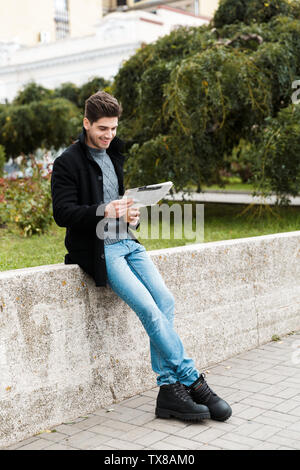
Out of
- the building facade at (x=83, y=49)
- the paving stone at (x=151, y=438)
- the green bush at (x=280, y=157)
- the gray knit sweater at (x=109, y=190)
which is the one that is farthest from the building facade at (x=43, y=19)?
the paving stone at (x=151, y=438)

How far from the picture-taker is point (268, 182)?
32.0 ft

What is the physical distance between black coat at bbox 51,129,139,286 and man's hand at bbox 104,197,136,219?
2.3 inches

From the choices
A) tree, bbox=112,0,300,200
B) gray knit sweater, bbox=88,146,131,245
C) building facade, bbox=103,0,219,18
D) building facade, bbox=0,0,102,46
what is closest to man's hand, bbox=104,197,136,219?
gray knit sweater, bbox=88,146,131,245

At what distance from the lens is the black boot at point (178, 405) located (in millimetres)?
3896

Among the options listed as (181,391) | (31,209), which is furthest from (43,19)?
(181,391)

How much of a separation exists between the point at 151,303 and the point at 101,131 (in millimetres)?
1073

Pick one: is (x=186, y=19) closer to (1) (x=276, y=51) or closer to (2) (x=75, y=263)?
(1) (x=276, y=51)

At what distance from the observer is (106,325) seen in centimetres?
430

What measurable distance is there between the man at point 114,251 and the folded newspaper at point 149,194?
0.05 meters

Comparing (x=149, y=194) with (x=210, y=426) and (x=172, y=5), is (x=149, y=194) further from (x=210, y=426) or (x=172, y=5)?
(x=172, y=5)

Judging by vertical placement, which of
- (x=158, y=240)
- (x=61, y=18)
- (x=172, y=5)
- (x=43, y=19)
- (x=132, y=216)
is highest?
(x=172, y=5)

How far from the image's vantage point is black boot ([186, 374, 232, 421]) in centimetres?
391

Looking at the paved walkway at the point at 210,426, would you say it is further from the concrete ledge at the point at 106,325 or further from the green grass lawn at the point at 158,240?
the green grass lawn at the point at 158,240

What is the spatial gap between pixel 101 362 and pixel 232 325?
61.0 inches
